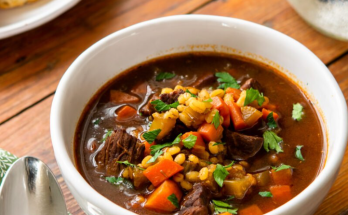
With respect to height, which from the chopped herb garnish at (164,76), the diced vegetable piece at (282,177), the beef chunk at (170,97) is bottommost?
the diced vegetable piece at (282,177)

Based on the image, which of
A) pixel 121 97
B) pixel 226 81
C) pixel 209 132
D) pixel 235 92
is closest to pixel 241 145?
pixel 209 132

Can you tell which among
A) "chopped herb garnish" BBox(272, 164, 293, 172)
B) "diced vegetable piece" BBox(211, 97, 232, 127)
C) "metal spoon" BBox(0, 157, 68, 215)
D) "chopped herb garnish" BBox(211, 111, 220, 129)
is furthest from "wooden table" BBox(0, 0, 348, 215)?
"chopped herb garnish" BBox(211, 111, 220, 129)

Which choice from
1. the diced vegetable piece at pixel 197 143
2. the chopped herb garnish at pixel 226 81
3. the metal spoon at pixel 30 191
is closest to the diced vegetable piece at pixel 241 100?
the chopped herb garnish at pixel 226 81

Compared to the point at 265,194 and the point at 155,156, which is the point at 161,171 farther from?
the point at 265,194

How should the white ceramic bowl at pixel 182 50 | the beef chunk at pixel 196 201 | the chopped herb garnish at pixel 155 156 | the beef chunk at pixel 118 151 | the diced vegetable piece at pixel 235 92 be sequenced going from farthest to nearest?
the diced vegetable piece at pixel 235 92 → the beef chunk at pixel 118 151 → the chopped herb garnish at pixel 155 156 → the white ceramic bowl at pixel 182 50 → the beef chunk at pixel 196 201

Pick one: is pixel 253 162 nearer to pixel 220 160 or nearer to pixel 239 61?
pixel 220 160

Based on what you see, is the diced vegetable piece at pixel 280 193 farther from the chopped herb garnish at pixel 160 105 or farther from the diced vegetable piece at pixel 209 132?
the chopped herb garnish at pixel 160 105

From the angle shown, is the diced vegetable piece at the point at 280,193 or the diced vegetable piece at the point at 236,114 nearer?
the diced vegetable piece at the point at 280,193

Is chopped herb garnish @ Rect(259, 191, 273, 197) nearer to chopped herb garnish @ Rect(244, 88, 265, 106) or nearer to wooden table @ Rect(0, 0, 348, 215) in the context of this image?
chopped herb garnish @ Rect(244, 88, 265, 106)
